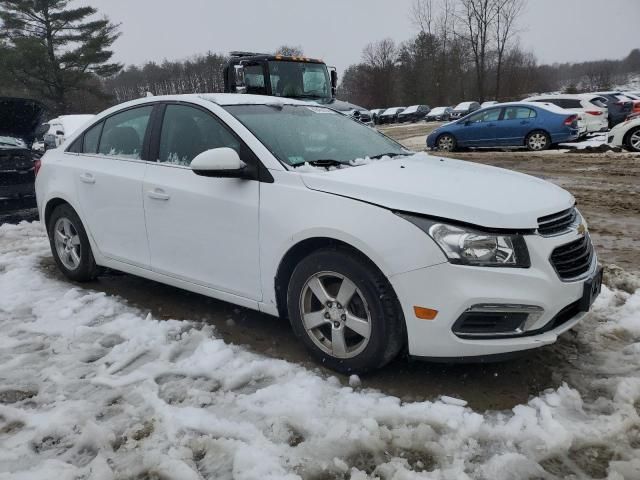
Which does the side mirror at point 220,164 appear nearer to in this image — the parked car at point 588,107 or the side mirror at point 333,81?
the side mirror at point 333,81

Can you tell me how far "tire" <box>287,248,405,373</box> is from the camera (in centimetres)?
289

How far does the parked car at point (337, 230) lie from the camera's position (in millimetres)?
2740

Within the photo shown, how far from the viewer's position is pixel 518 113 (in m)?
15.2

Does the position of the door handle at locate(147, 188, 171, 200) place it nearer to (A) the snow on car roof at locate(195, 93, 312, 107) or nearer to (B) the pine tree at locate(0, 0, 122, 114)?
(A) the snow on car roof at locate(195, 93, 312, 107)

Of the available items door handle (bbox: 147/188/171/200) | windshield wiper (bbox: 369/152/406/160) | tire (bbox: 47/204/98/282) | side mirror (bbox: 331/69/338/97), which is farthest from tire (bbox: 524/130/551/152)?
door handle (bbox: 147/188/171/200)

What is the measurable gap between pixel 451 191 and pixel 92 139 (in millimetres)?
3342

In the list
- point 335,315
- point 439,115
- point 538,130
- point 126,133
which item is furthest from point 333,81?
point 439,115

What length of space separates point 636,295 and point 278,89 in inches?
393

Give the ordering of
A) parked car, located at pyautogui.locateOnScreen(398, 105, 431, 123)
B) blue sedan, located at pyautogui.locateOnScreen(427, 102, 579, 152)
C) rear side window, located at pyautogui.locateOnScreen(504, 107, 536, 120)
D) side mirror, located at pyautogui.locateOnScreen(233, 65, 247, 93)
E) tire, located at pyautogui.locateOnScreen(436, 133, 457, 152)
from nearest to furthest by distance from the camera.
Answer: side mirror, located at pyautogui.locateOnScreen(233, 65, 247, 93)
blue sedan, located at pyautogui.locateOnScreen(427, 102, 579, 152)
rear side window, located at pyautogui.locateOnScreen(504, 107, 536, 120)
tire, located at pyautogui.locateOnScreen(436, 133, 457, 152)
parked car, located at pyautogui.locateOnScreen(398, 105, 431, 123)

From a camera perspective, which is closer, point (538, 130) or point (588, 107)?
point (538, 130)

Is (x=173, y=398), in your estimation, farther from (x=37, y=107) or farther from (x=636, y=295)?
(x=37, y=107)

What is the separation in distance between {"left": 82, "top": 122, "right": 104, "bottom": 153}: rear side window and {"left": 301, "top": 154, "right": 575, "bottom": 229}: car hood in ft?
7.94

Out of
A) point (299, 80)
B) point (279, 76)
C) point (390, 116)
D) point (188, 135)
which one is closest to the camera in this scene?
point (188, 135)

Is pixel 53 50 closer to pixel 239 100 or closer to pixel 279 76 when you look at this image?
pixel 279 76
